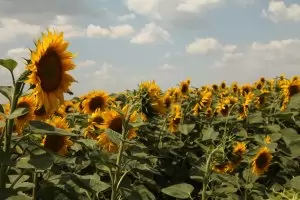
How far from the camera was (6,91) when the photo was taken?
2.64m

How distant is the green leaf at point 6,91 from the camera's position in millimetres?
2600

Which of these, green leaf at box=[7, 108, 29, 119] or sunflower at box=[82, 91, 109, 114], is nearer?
green leaf at box=[7, 108, 29, 119]

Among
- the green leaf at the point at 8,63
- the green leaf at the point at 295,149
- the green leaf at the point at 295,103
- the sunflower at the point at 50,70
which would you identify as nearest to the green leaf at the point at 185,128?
the green leaf at the point at 295,149

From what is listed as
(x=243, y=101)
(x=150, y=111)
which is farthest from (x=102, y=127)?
(x=243, y=101)

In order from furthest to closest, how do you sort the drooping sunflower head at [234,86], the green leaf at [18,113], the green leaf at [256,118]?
the drooping sunflower head at [234,86], the green leaf at [256,118], the green leaf at [18,113]

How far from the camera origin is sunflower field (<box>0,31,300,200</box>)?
2.77m

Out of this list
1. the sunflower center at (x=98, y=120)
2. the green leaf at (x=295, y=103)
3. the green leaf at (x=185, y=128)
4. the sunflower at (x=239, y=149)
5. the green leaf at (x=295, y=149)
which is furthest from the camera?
the green leaf at (x=295, y=103)

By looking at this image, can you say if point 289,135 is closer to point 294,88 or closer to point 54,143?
point 294,88

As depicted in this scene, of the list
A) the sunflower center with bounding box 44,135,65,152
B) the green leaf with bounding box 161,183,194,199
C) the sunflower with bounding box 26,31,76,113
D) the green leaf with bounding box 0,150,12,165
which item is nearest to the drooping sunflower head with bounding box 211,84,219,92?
the green leaf with bounding box 161,183,194,199

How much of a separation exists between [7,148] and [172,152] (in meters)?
3.22

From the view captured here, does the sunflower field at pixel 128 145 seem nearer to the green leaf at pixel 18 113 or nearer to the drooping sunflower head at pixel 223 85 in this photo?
the green leaf at pixel 18 113

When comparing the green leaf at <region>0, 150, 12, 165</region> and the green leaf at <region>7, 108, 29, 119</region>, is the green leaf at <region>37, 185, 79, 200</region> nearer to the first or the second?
the green leaf at <region>0, 150, 12, 165</region>

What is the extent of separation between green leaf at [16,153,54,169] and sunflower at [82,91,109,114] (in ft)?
11.7

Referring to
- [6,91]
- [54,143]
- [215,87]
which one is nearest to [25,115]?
[54,143]
